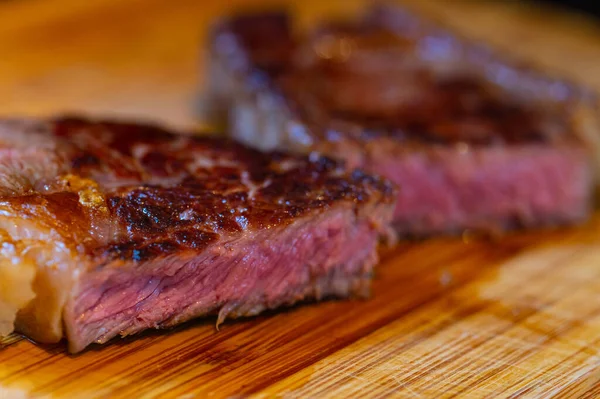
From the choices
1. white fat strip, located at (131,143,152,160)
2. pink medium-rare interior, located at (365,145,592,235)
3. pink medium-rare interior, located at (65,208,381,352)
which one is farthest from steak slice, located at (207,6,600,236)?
white fat strip, located at (131,143,152,160)

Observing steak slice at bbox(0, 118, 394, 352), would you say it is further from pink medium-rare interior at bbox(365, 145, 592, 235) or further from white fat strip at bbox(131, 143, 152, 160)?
pink medium-rare interior at bbox(365, 145, 592, 235)

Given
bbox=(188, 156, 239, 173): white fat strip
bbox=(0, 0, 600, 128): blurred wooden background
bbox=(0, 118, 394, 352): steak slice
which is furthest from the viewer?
bbox=(0, 0, 600, 128): blurred wooden background

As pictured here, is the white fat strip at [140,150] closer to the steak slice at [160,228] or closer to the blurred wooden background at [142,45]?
the steak slice at [160,228]

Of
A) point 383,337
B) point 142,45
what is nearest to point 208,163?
point 383,337

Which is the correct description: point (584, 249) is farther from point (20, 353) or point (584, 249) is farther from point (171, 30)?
point (171, 30)

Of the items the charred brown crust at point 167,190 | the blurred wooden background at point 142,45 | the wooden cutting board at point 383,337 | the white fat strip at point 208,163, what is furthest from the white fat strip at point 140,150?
the blurred wooden background at point 142,45
